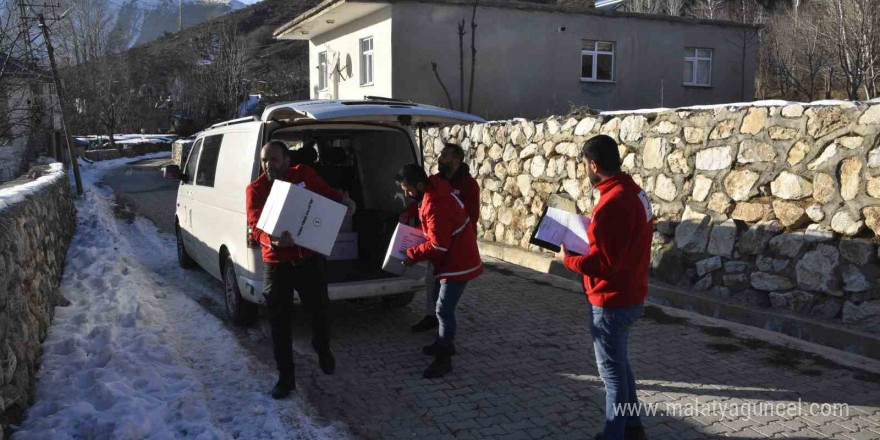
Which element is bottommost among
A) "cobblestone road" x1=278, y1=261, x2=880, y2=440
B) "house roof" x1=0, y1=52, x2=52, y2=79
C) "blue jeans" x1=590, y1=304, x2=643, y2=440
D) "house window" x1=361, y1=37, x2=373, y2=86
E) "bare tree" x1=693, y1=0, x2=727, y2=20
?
"cobblestone road" x1=278, y1=261, x2=880, y2=440

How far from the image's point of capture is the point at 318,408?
4.63 meters

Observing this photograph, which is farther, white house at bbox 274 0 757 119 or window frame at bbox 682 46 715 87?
window frame at bbox 682 46 715 87

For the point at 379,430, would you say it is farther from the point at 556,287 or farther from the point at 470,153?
the point at 470,153

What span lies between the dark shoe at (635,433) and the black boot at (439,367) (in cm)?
163

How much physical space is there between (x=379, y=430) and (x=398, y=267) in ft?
4.46

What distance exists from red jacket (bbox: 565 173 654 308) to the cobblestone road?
1.11m

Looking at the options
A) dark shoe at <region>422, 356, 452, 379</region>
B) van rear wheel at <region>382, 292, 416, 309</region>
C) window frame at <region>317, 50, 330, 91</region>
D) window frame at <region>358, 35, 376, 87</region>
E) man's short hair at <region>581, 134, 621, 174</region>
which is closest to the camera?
man's short hair at <region>581, 134, 621, 174</region>

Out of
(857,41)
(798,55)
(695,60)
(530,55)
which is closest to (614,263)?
(530,55)

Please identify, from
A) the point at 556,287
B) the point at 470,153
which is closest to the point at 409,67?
the point at 470,153

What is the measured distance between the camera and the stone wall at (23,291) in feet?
12.4

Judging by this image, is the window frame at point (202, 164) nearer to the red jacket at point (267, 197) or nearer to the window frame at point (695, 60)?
the red jacket at point (267, 197)

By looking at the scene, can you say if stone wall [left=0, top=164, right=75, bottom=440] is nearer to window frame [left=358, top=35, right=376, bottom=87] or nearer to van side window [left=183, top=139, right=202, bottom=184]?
van side window [left=183, top=139, right=202, bottom=184]

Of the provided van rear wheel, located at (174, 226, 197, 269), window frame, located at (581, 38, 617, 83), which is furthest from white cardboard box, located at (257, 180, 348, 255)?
window frame, located at (581, 38, 617, 83)

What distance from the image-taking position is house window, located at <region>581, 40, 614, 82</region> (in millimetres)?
21219
